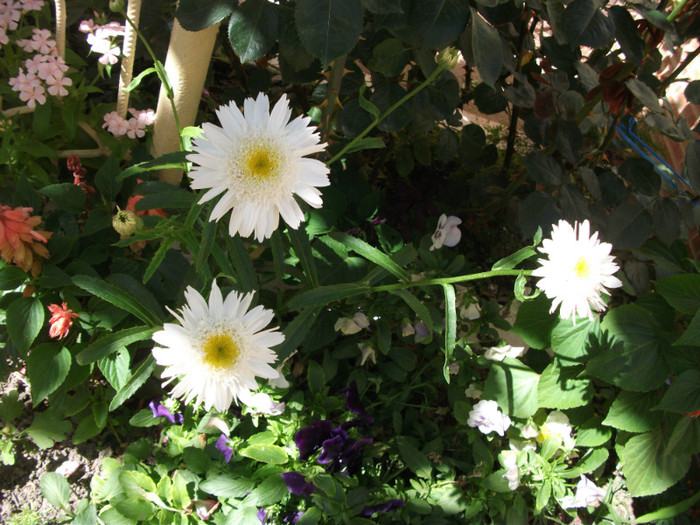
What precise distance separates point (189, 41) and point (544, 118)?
78cm

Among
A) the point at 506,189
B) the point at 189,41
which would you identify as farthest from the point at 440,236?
the point at 189,41

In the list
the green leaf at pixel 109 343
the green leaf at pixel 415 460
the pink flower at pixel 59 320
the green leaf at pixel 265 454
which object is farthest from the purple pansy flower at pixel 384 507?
the pink flower at pixel 59 320

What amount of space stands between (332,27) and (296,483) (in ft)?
2.72

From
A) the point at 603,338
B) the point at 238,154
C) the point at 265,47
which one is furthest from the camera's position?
the point at 603,338

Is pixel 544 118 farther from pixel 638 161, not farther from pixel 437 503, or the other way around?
pixel 437 503

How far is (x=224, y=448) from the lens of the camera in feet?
3.92

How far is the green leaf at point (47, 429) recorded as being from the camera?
124 cm

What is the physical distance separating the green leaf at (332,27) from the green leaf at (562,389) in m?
0.82

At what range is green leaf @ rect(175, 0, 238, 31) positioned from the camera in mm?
917

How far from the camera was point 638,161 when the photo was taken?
4.12ft

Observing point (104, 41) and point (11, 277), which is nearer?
point (11, 277)

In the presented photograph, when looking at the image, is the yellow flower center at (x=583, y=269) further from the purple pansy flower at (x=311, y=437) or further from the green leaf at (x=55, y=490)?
the green leaf at (x=55, y=490)

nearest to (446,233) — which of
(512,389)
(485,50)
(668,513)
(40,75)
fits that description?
(512,389)

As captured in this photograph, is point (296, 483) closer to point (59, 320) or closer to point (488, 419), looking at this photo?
point (488, 419)
